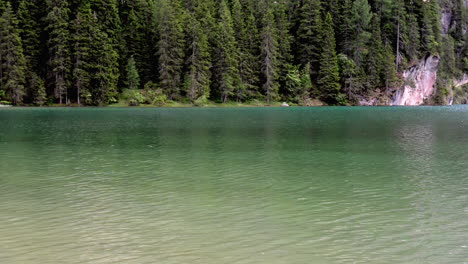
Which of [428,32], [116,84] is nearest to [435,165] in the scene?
[116,84]

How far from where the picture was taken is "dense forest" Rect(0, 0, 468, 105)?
7725 centimetres

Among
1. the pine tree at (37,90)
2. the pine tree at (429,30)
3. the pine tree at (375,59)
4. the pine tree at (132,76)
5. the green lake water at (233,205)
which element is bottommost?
the green lake water at (233,205)

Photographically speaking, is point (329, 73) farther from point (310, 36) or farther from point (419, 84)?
point (419, 84)

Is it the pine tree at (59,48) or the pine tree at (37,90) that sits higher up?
the pine tree at (59,48)

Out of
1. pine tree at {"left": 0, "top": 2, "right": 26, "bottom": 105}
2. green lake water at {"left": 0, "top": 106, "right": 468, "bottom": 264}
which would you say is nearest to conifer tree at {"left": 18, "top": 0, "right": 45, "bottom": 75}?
pine tree at {"left": 0, "top": 2, "right": 26, "bottom": 105}

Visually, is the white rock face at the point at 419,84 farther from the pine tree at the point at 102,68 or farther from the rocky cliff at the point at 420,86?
the pine tree at the point at 102,68

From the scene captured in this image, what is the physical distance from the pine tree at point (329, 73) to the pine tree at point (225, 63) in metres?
20.2

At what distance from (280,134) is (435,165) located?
13.8 meters

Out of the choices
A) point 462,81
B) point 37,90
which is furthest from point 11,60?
point 462,81

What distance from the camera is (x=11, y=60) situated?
7312 cm

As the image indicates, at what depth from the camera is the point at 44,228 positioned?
932 centimetres

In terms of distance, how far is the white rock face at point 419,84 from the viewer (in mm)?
102650

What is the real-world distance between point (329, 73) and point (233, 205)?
88194 millimetres

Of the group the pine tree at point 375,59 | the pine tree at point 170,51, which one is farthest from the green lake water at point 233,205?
the pine tree at point 375,59
